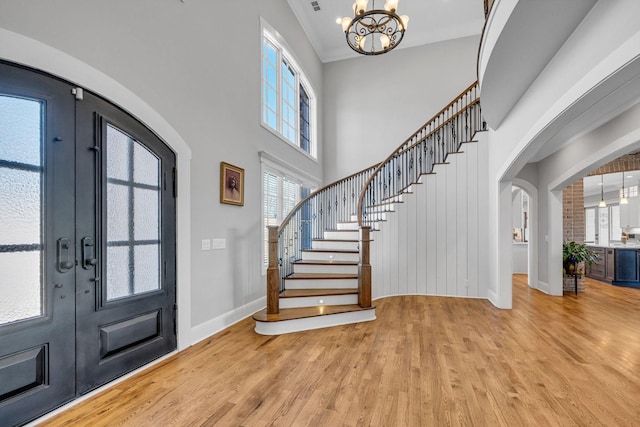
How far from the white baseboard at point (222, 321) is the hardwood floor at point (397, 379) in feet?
0.36

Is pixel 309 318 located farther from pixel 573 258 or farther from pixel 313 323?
pixel 573 258

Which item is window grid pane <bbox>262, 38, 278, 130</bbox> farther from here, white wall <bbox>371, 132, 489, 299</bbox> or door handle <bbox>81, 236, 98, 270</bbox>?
door handle <bbox>81, 236, 98, 270</bbox>

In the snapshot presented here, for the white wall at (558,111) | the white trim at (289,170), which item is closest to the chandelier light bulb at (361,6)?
the white wall at (558,111)

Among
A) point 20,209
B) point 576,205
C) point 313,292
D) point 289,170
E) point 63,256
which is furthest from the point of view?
point 576,205

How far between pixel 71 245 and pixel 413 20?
785 cm

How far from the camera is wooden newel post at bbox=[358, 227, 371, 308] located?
13.8ft

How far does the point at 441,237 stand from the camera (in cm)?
565

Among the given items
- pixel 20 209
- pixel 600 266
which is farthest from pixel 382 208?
pixel 600 266

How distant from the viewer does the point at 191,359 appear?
2.93 m

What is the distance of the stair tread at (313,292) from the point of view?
417 centimetres

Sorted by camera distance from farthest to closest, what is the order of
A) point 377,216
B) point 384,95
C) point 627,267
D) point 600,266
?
point 384,95, point 600,266, point 627,267, point 377,216

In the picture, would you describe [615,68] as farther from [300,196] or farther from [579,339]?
[300,196]

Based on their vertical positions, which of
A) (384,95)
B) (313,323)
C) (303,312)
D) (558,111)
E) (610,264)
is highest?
(384,95)

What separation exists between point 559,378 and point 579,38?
8.92 feet
